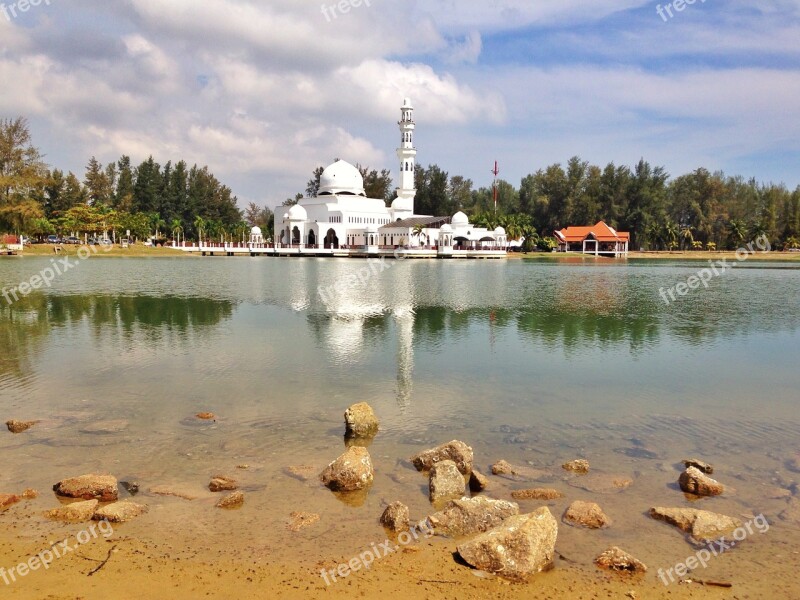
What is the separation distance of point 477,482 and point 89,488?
4.84 metres

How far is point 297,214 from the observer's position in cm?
9238

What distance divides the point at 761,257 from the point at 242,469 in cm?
9672

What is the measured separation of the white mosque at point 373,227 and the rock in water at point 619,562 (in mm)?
80321

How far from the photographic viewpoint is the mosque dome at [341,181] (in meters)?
94.2

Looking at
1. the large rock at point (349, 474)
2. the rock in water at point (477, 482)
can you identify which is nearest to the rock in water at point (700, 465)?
the rock in water at point (477, 482)

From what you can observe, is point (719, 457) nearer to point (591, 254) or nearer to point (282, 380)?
point (282, 380)

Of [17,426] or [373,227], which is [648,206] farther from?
[17,426]

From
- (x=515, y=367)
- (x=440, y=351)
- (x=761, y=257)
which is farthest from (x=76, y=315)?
(x=761, y=257)

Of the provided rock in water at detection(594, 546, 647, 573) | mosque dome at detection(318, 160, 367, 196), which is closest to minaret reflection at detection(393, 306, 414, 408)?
rock in water at detection(594, 546, 647, 573)

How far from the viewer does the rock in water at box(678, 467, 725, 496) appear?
823cm

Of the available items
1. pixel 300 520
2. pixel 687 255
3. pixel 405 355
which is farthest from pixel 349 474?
pixel 687 255

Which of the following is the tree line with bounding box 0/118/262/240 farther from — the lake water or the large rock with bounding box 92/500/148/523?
the large rock with bounding box 92/500/148/523

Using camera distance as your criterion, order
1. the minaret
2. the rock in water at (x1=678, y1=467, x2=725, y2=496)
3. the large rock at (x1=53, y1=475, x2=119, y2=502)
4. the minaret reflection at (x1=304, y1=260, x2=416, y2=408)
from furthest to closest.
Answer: the minaret, the minaret reflection at (x1=304, y1=260, x2=416, y2=408), the rock in water at (x1=678, y1=467, x2=725, y2=496), the large rock at (x1=53, y1=475, x2=119, y2=502)

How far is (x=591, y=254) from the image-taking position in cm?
9675
